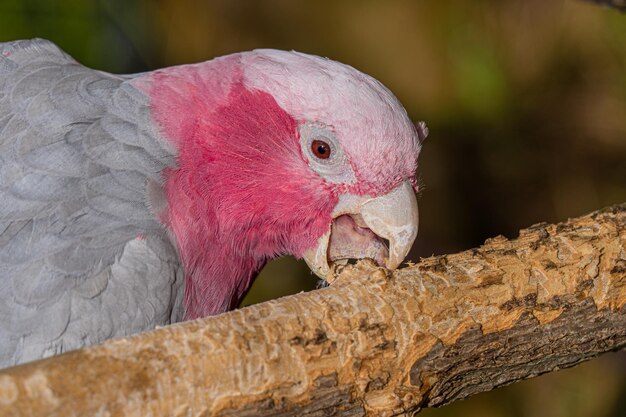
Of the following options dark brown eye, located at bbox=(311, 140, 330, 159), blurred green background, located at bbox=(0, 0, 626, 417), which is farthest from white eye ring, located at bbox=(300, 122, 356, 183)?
blurred green background, located at bbox=(0, 0, 626, 417)

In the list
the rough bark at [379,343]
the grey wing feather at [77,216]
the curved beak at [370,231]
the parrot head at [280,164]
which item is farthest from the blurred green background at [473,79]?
the rough bark at [379,343]

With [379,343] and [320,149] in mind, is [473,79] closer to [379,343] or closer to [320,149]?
[320,149]

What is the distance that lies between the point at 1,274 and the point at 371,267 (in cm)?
86

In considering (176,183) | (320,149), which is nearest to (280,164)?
(320,149)

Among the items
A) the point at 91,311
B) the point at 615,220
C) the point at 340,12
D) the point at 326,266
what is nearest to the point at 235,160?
the point at 326,266

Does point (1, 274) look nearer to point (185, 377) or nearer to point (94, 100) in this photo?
point (94, 100)

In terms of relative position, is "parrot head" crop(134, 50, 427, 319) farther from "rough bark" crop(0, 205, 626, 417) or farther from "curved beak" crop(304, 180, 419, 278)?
"rough bark" crop(0, 205, 626, 417)

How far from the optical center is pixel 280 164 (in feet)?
6.94

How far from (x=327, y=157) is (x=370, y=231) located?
0.25 m

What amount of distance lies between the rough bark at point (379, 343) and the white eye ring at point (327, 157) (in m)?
0.39

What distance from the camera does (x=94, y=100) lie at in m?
2.12

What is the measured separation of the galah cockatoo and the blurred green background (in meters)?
2.18

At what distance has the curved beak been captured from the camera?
206 cm

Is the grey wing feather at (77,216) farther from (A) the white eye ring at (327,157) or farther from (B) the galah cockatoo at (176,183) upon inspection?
(A) the white eye ring at (327,157)
